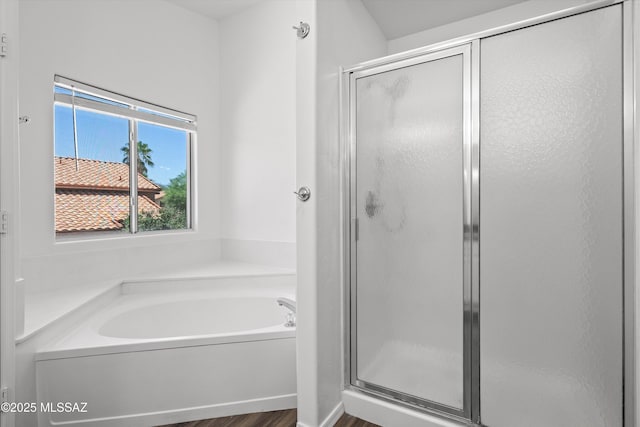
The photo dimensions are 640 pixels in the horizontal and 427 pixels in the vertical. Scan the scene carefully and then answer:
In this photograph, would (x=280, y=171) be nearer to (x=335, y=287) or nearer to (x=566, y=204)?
(x=335, y=287)

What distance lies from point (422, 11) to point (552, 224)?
1.57 meters

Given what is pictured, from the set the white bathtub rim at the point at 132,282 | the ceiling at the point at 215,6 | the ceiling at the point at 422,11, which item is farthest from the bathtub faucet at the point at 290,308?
the ceiling at the point at 215,6

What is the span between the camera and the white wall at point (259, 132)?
111 inches

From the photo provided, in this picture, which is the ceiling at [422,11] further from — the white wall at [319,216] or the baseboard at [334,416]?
the baseboard at [334,416]

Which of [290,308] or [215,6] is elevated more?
[215,6]

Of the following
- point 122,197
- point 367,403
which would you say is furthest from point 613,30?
point 122,197

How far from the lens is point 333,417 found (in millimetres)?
1632

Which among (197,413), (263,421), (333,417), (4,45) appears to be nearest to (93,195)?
(4,45)

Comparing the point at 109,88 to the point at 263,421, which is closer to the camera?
the point at 263,421

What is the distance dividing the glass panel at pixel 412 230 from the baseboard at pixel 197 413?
0.47m

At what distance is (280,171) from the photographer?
2.87 metres

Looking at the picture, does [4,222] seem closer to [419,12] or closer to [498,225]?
[498,225]

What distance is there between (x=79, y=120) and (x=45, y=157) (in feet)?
1.42

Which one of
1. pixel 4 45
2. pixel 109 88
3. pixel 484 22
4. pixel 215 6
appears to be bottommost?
pixel 4 45
